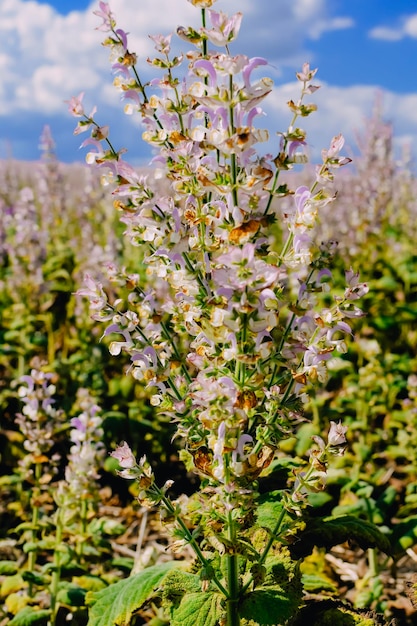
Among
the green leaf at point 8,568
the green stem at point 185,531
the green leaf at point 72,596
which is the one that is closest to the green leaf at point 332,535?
the green stem at point 185,531

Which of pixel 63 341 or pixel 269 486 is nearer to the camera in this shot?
pixel 269 486

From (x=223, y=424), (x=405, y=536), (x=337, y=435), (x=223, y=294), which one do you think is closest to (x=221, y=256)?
(x=223, y=294)

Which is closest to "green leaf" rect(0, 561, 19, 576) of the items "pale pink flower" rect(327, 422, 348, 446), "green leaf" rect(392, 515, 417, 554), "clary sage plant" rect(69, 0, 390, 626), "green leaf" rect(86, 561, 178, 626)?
"green leaf" rect(86, 561, 178, 626)

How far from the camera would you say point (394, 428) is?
4.41m

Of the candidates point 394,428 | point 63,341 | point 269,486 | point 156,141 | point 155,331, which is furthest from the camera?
point 63,341

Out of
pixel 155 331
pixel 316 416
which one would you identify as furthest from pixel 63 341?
pixel 155 331

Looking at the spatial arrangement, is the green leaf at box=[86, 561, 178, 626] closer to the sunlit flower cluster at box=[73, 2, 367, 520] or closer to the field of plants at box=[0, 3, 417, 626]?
the field of plants at box=[0, 3, 417, 626]

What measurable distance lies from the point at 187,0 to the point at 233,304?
637 millimetres

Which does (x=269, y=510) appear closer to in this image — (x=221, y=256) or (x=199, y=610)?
(x=199, y=610)

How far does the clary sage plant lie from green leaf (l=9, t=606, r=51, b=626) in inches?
40.1

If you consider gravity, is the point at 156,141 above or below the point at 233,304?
above

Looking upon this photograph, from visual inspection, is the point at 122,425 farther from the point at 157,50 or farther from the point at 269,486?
the point at 157,50

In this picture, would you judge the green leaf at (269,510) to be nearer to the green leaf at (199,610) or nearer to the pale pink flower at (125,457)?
the green leaf at (199,610)

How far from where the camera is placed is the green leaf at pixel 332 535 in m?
1.97
